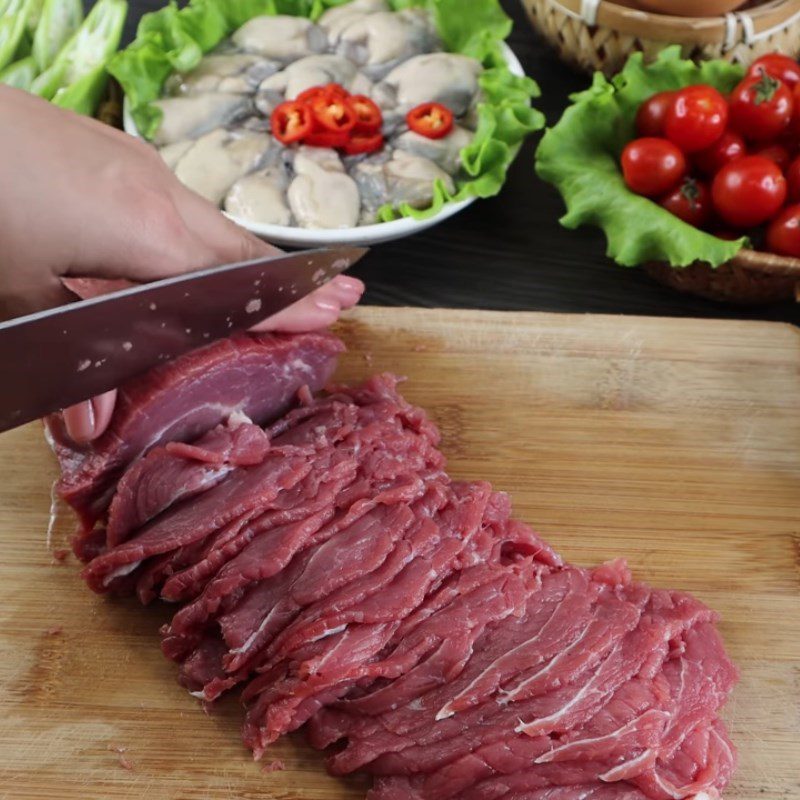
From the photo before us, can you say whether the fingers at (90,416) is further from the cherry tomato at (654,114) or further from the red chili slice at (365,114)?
the cherry tomato at (654,114)

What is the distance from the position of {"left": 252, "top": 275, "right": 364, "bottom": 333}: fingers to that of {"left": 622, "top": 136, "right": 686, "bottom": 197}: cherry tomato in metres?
1.67

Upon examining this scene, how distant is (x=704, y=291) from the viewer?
478cm

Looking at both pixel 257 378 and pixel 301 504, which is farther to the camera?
pixel 257 378

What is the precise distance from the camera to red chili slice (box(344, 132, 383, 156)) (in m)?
5.43

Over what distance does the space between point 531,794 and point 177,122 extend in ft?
14.0

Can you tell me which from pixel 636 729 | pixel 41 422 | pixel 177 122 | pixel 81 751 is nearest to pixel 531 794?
pixel 636 729

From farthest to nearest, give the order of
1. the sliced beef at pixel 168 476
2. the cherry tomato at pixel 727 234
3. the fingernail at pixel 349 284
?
the cherry tomato at pixel 727 234
the fingernail at pixel 349 284
the sliced beef at pixel 168 476

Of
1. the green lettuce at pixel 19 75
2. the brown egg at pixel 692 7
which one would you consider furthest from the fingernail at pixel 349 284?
the green lettuce at pixel 19 75

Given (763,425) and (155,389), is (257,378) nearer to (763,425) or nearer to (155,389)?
(155,389)

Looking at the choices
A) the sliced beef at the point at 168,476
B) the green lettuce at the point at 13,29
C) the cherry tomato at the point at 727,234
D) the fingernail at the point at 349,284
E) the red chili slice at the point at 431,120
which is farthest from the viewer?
the green lettuce at the point at 13,29

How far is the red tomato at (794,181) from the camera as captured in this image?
4641 millimetres

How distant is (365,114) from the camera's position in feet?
18.1

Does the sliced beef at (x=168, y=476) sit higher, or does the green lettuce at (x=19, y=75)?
the green lettuce at (x=19, y=75)

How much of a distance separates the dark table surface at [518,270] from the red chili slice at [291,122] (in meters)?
0.83
